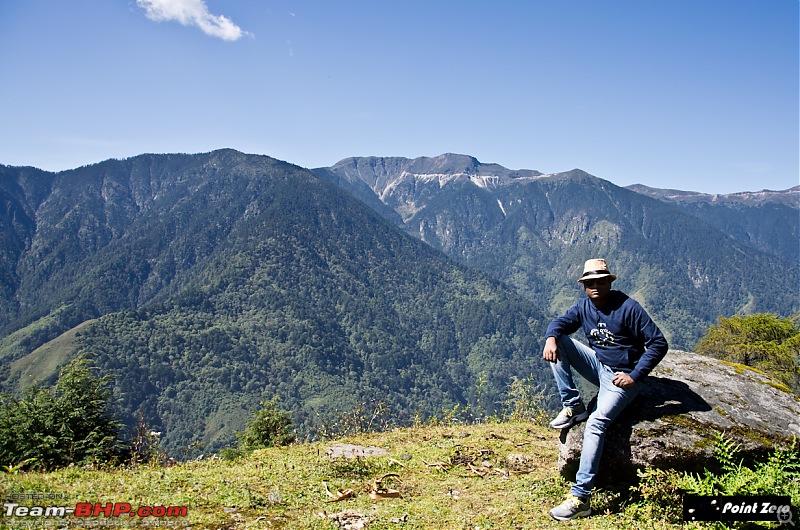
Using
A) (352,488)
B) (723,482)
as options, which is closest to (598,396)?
(723,482)

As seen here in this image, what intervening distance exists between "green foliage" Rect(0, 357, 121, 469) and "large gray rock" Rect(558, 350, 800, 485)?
9126 millimetres

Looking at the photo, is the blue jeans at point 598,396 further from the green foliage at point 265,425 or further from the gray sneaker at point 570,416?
the green foliage at point 265,425

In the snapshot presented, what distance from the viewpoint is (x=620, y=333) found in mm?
6645

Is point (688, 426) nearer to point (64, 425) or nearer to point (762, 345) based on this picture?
point (64, 425)

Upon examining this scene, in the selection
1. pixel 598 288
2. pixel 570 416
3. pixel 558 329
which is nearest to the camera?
pixel 598 288

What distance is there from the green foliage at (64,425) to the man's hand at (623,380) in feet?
30.6

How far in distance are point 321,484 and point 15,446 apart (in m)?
7.52

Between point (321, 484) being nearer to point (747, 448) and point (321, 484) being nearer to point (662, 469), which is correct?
point (662, 469)

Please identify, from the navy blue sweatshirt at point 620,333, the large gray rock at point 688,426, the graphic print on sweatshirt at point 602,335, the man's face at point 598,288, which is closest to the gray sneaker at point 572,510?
the large gray rock at point 688,426

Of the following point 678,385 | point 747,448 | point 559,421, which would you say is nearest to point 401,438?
point 559,421

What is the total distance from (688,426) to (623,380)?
1.35 metres

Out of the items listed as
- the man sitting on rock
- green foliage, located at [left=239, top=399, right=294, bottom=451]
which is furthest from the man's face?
green foliage, located at [left=239, top=399, right=294, bottom=451]

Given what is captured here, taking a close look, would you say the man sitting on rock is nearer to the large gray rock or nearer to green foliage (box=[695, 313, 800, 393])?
the large gray rock

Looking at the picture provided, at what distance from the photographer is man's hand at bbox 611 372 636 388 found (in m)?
6.19
